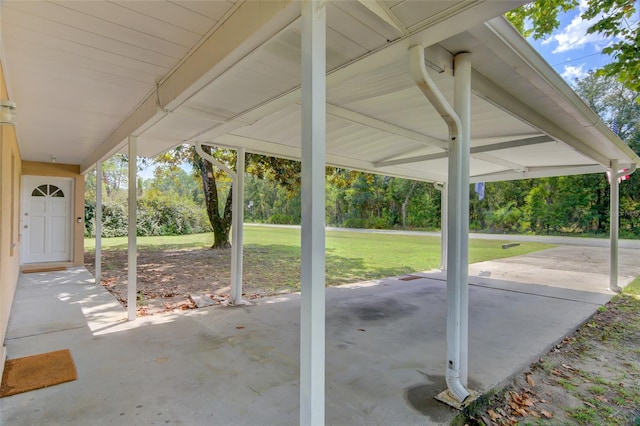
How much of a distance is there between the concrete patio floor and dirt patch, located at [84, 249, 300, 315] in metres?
0.51

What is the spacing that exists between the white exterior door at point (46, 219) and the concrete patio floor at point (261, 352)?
1.96 metres

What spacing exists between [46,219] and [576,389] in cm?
1017

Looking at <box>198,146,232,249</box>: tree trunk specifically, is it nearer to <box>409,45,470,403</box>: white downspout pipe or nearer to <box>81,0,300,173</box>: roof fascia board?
<box>81,0,300,173</box>: roof fascia board

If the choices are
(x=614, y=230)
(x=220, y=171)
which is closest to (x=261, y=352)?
(x=614, y=230)

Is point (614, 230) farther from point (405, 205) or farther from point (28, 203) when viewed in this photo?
point (405, 205)

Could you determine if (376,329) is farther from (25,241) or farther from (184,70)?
(25,241)

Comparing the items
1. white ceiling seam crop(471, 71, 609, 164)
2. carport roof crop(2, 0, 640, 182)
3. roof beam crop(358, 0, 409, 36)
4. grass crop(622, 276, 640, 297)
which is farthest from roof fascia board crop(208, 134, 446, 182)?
grass crop(622, 276, 640, 297)

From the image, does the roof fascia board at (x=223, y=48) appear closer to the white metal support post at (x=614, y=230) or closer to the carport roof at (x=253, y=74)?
the carport roof at (x=253, y=74)

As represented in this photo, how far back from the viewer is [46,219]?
25.3ft

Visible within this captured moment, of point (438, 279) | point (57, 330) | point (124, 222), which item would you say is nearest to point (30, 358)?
point (57, 330)

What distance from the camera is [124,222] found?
16.1m

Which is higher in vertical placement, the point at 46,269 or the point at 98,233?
the point at 98,233

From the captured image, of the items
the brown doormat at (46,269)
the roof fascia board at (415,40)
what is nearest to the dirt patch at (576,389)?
the roof fascia board at (415,40)

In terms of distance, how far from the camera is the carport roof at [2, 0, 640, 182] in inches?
71.6
